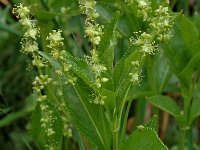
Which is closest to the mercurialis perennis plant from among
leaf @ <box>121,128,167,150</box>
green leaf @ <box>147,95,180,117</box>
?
leaf @ <box>121,128,167,150</box>

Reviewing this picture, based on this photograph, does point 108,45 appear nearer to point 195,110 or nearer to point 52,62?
point 52,62

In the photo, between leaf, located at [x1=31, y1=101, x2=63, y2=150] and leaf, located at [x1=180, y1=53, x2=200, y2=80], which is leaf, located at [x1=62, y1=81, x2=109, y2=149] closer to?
leaf, located at [x1=31, y1=101, x2=63, y2=150]

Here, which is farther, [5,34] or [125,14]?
[5,34]

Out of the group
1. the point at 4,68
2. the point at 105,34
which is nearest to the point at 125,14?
the point at 105,34

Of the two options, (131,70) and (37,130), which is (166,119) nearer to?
(37,130)

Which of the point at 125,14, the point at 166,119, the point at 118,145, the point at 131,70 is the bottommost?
the point at 166,119

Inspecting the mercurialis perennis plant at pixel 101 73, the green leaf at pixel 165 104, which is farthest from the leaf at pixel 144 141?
the green leaf at pixel 165 104
